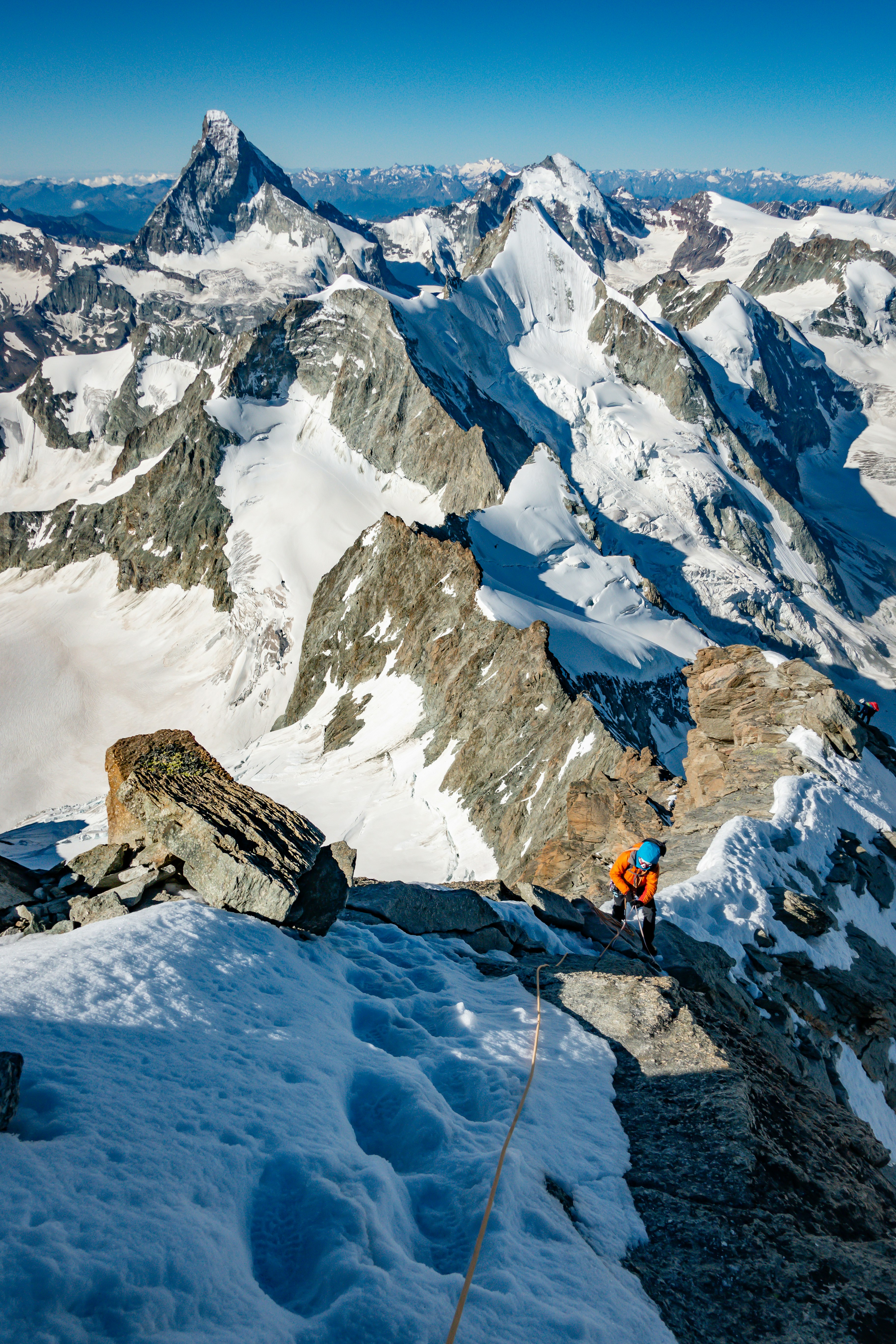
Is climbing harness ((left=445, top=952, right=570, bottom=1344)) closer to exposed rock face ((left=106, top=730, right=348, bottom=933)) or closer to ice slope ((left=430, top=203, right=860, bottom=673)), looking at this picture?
exposed rock face ((left=106, top=730, right=348, bottom=933))

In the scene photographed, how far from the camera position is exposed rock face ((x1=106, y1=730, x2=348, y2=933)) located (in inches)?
360

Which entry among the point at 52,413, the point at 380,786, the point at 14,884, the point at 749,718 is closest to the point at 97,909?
the point at 14,884

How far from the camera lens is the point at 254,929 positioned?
28.4ft

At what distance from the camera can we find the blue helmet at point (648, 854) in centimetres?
1247

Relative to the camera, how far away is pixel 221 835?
948cm

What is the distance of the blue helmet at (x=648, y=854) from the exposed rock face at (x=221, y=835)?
5357mm

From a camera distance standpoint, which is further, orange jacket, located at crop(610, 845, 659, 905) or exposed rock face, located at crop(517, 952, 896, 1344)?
orange jacket, located at crop(610, 845, 659, 905)

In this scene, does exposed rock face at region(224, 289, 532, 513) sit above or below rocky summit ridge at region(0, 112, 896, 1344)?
above

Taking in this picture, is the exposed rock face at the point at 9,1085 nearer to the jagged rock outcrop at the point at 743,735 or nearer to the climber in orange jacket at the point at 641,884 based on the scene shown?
the climber in orange jacket at the point at 641,884

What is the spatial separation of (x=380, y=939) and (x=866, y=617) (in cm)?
14810

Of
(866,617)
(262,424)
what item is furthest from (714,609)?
(262,424)

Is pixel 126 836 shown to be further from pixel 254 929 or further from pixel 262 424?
pixel 262 424

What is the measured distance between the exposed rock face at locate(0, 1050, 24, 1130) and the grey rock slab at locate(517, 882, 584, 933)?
32.7 ft

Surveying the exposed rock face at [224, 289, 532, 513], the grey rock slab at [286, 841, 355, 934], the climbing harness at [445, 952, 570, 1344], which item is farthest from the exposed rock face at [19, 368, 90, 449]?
the climbing harness at [445, 952, 570, 1344]
